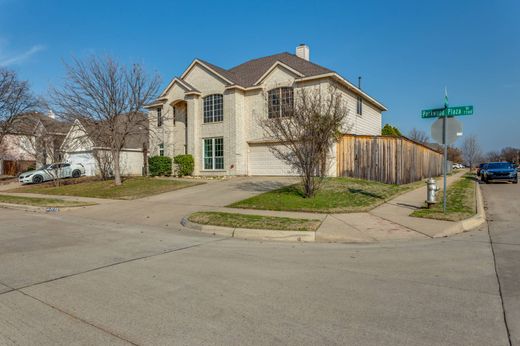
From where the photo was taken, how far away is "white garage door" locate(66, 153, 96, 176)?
1232 inches

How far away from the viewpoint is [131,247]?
23.6 feet

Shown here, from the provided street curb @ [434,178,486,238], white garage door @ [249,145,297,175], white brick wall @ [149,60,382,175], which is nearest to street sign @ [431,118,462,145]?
street curb @ [434,178,486,238]

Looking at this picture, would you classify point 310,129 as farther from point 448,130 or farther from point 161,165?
point 161,165

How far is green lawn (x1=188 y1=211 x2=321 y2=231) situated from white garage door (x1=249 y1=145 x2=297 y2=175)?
13112 mm

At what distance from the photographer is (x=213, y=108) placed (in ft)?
83.3

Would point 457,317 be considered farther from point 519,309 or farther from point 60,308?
point 60,308

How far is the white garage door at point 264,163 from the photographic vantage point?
23125mm

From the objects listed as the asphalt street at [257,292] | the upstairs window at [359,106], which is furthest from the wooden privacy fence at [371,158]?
the asphalt street at [257,292]

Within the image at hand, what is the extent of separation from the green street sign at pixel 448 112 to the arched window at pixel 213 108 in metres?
16.5

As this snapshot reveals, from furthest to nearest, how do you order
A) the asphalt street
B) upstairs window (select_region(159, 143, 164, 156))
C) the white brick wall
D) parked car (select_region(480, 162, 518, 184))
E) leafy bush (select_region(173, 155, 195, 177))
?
upstairs window (select_region(159, 143, 164, 156))
parked car (select_region(480, 162, 518, 184))
leafy bush (select_region(173, 155, 195, 177))
the white brick wall
the asphalt street

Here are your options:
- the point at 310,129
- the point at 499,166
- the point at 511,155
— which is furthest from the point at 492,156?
the point at 310,129

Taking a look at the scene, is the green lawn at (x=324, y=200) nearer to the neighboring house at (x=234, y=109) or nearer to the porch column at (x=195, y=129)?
the neighboring house at (x=234, y=109)

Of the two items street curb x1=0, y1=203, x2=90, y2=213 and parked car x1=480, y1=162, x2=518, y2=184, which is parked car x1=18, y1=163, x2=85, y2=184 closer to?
street curb x1=0, y1=203, x2=90, y2=213

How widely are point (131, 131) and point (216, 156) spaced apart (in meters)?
6.33
